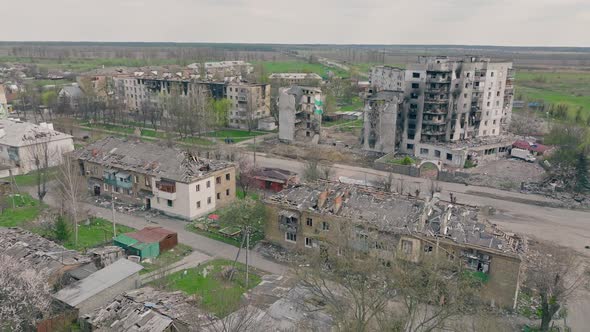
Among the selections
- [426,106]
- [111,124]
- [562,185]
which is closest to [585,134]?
[562,185]

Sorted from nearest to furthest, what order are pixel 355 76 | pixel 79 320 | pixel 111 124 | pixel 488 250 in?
1. pixel 79 320
2. pixel 488 250
3. pixel 111 124
4. pixel 355 76

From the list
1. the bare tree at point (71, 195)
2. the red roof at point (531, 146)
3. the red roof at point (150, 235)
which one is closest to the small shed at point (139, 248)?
the red roof at point (150, 235)

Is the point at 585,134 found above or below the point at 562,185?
above

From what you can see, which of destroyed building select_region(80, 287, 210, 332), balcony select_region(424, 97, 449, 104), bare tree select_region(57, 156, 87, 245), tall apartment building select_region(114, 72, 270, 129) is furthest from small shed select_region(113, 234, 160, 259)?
tall apartment building select_region(114, 72, 270, 129)

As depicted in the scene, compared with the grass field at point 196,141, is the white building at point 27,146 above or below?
above

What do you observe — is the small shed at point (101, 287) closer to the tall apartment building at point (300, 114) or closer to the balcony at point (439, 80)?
the tall apartment building at point (300, 114)

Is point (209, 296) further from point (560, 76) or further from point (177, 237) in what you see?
point (560, 76)

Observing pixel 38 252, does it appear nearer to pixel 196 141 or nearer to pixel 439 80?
pixel 196 141
